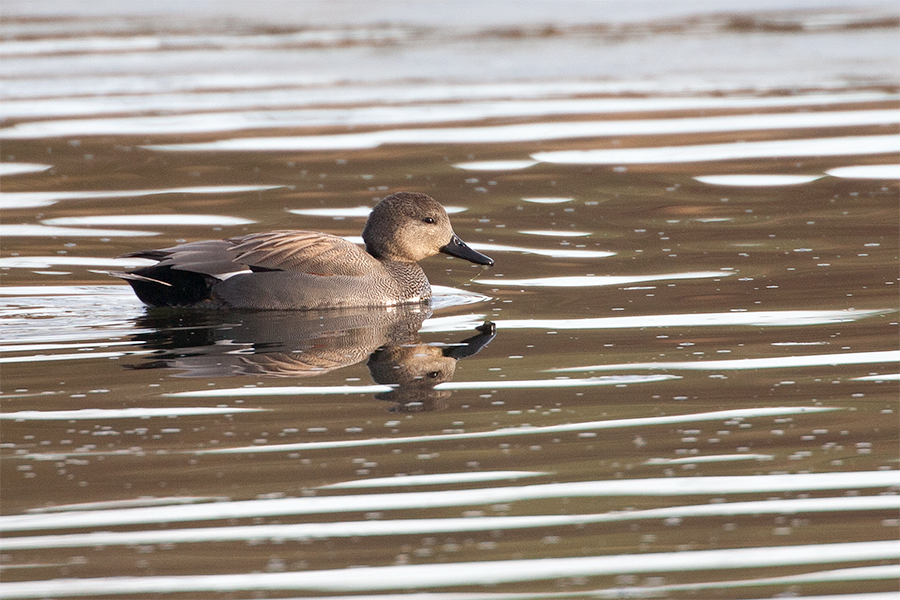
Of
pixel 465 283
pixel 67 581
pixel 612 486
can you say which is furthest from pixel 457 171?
pixel 67 581

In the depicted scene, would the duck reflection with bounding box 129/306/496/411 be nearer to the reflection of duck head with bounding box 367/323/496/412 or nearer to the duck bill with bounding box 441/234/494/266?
the reflection of duck head with bounding box 367/323/496/412

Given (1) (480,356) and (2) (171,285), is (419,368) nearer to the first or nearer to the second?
(1) (480,356)

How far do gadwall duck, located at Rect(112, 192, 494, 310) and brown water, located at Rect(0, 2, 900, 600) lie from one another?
152mm

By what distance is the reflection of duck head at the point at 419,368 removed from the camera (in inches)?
243

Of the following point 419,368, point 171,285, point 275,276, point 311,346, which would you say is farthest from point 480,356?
point 171,285

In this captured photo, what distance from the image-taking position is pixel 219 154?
13586 millimetres

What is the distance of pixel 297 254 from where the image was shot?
332 inches

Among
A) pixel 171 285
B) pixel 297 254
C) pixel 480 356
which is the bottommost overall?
pixel 480 356

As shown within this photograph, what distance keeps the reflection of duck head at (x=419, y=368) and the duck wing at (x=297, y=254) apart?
113cm

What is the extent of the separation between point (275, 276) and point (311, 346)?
111 cm

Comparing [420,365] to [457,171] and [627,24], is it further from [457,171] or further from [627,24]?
[627,24]

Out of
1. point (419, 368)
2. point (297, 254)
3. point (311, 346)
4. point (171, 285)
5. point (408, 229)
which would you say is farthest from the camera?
point (408, 229)

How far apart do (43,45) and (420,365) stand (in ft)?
52.3

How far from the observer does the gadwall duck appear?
826 cm
